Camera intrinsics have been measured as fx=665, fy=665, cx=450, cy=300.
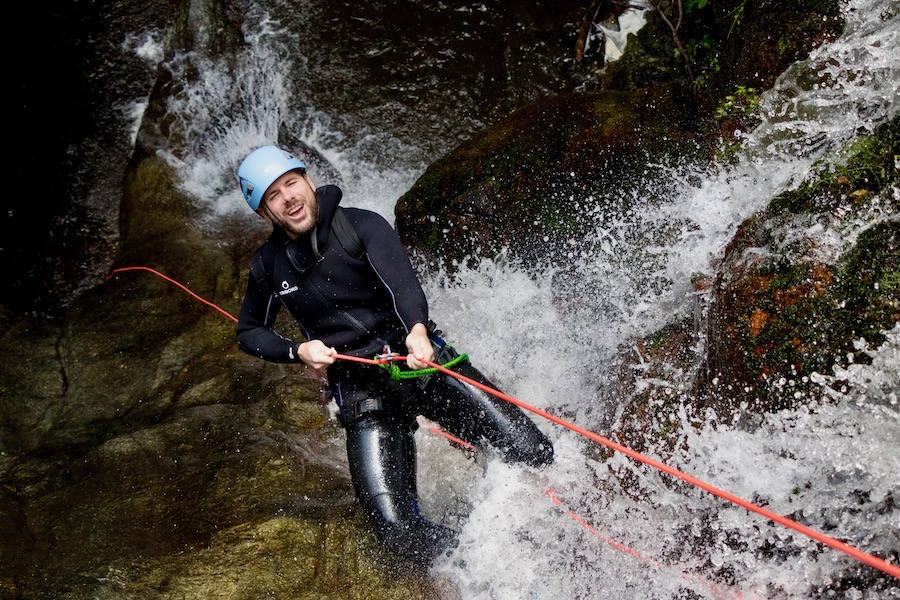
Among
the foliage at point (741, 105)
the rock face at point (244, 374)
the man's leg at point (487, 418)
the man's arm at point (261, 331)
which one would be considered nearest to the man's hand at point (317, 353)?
the man's arm at point (261, 331)

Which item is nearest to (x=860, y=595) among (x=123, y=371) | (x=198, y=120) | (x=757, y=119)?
(x=757, y=119)

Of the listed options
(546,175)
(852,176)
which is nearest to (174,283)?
(546,175)

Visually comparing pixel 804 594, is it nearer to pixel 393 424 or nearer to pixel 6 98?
pixel 393 424

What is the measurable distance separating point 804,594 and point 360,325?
2.38 meters

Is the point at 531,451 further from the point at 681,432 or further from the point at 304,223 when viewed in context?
the point at 304,223

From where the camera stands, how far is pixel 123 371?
18.2 ft

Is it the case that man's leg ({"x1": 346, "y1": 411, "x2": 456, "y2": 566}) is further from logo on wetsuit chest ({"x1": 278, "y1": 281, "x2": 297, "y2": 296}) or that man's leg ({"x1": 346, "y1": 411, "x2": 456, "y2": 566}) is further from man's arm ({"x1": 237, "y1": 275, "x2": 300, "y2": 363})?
logo on wetsuit chest ({"x1": 278, "y1": 281, "x2": 297, "y2": 296})

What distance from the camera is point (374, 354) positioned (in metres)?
3.48

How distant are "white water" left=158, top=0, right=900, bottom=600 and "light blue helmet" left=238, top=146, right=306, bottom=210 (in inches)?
79.8

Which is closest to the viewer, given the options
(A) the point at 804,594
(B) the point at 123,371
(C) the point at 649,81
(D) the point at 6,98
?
(A) the point at 804,594

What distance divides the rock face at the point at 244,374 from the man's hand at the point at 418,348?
45.6 inches

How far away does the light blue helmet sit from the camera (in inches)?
132

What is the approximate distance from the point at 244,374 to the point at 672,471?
12.1ft

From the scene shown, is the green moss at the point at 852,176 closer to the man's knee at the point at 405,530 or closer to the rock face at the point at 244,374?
the rock face at the point at 244,374
